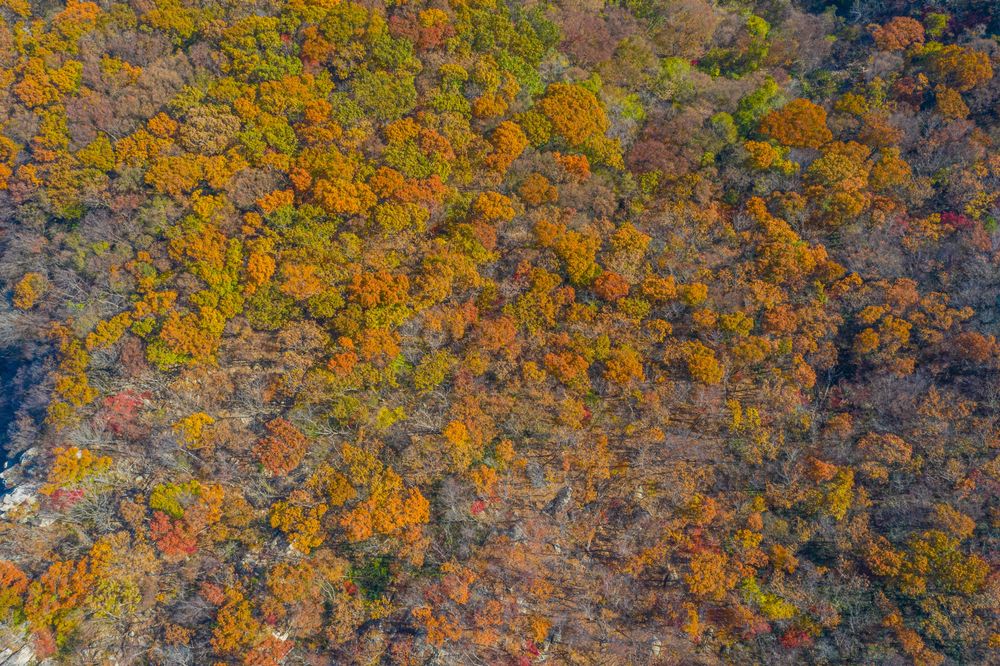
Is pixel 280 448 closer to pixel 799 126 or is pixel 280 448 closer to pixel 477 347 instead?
pixel 477 347

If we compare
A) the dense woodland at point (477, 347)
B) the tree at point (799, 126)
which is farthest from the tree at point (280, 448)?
the tree at point (799, 126)

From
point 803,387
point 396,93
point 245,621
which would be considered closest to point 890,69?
point 803,387

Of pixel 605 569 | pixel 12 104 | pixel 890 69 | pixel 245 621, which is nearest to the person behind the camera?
pixel 245 621

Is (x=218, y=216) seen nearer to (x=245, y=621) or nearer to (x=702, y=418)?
(x=245, y=621)

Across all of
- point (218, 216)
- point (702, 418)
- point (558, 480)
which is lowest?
point (558, 480)

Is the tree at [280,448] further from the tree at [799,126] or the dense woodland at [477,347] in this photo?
the tree at [799,126]

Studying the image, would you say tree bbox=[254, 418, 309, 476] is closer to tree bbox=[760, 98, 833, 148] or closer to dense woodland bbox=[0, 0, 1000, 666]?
dense woodland bbox=[0, 0, 1000, 666]

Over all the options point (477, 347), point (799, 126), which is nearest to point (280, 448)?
point (477, 347)

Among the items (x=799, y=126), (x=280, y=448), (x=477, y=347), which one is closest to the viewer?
(x=280, y=448)
